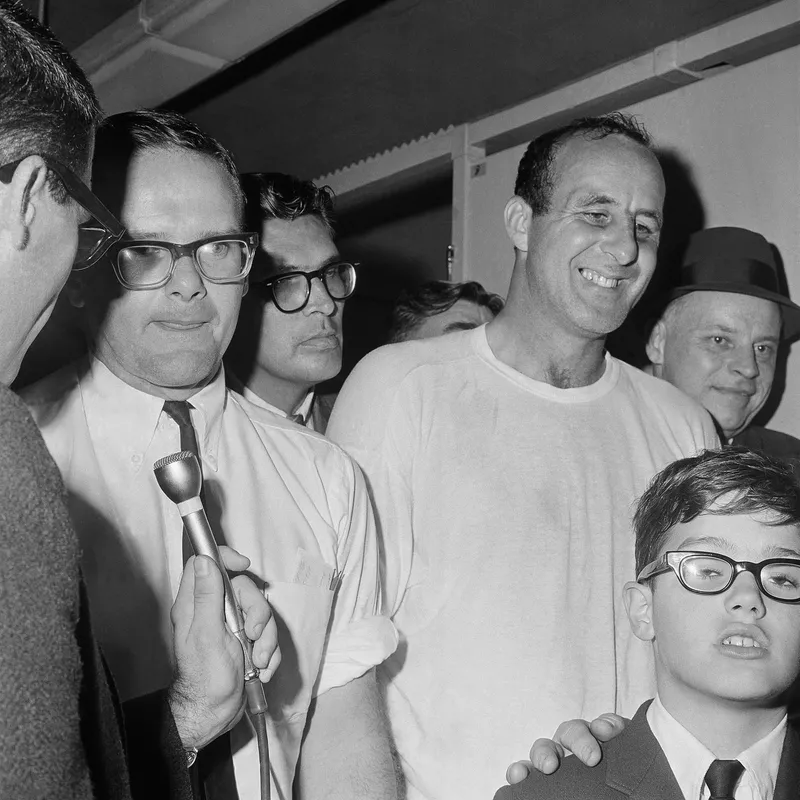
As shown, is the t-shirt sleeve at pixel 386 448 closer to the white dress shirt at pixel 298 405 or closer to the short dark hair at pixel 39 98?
the white dress shirt at pixel 298 405

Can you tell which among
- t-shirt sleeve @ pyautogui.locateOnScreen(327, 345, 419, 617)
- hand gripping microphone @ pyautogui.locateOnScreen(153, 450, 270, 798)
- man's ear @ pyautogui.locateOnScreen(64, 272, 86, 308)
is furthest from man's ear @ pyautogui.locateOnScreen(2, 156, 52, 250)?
t-shirt sleeve @ pyautogui.locateOnScreen(327, 345, 419, 617)

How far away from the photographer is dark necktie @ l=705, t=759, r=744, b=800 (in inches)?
59.1

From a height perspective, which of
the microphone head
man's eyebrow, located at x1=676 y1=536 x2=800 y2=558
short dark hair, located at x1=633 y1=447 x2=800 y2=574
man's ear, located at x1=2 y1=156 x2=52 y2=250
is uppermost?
man's ear, located at x1=2 y1=156 x2=52 y2=250

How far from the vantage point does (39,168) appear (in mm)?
918

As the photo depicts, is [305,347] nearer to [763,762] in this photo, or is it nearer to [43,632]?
[763,762]

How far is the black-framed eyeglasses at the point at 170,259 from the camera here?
1.59 meters

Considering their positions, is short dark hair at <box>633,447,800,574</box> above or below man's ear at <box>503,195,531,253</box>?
below

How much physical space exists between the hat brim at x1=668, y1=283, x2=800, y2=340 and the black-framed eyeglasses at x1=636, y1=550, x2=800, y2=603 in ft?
3.75

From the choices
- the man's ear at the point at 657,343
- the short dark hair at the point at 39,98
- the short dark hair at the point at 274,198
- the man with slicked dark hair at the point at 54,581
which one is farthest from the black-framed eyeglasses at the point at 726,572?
the short dark hair at the point at 274,198

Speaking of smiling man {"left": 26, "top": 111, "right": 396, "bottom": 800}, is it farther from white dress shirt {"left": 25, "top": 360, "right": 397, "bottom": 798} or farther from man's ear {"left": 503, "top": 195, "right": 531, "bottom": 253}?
man's ear {"left": 503, "top": 195, "right": 531, "bottom": 253}

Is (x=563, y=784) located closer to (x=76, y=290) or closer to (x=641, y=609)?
(x=641, y=609)

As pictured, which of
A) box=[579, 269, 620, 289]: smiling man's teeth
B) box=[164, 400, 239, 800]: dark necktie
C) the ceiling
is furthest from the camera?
the ceiling

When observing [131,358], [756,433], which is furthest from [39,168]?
[756,433]

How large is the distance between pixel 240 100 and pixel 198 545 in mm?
3175
